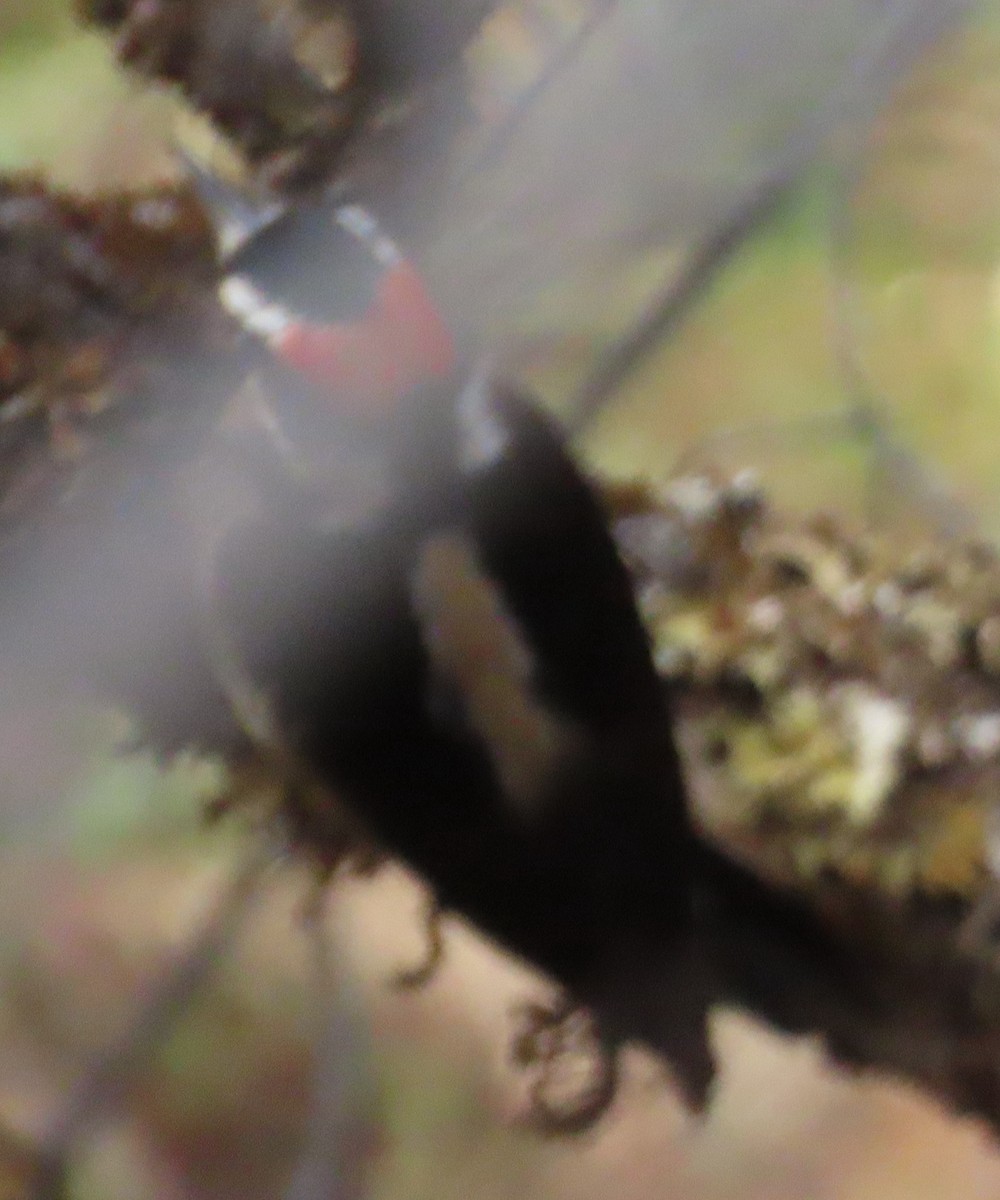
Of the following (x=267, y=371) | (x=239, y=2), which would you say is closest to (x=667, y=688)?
(x=267, y=371)

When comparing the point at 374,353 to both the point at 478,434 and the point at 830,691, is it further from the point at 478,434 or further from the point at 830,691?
the point at 830,691

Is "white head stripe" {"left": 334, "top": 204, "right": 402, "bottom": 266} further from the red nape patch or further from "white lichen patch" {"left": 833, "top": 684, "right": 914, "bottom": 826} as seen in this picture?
"white lichen patch" {"left": 833, "top": 684, "right": 914, "bottom": 826}

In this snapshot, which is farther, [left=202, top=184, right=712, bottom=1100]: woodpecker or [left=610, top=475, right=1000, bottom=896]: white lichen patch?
[left=610, top=475, right=1000, bottom=896]: white lichen patch

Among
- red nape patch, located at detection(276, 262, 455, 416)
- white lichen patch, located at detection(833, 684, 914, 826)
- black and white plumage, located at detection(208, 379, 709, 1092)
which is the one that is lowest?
white lichen patch, located at detection(833, 684, 914, 826)

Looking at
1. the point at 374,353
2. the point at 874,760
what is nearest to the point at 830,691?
the point at 874,760

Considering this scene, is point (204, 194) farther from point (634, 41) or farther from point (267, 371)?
point (634, 41)

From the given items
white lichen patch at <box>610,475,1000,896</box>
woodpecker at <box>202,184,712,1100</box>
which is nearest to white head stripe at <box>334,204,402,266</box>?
woodpecker at <box>202,184,712,1100</box>

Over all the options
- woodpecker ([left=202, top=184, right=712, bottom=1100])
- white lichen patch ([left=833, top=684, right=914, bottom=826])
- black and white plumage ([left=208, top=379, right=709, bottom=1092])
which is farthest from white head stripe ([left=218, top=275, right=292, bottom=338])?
white lichen patch ([left=833, top=684, right=914, bottom=826])

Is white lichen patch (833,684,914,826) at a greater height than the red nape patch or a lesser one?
lesser
